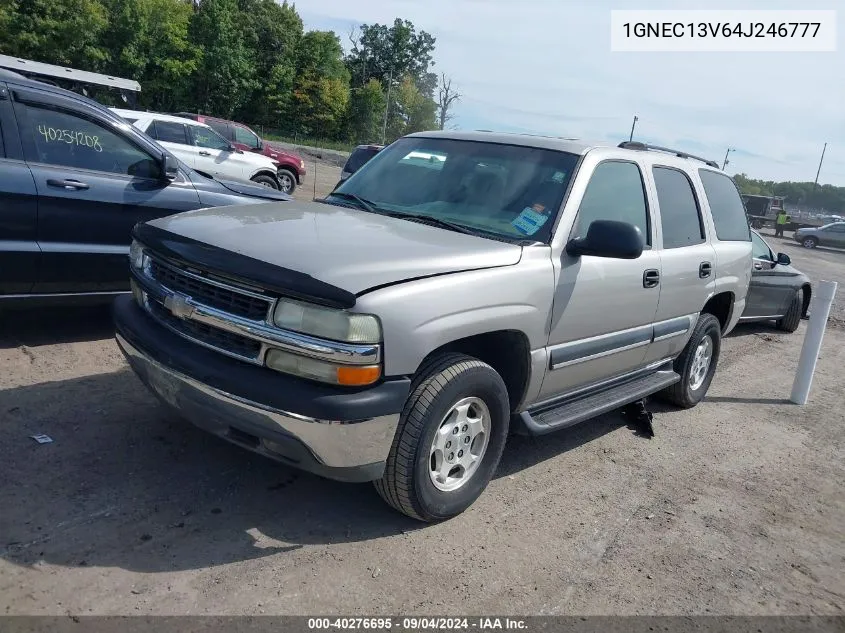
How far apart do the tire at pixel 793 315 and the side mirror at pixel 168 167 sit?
8.51 meters

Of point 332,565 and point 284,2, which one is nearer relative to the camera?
point 332,565

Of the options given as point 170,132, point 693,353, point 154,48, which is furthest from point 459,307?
point 154,48

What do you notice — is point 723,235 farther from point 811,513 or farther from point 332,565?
point 332,565

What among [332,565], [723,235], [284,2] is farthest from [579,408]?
[284,2]

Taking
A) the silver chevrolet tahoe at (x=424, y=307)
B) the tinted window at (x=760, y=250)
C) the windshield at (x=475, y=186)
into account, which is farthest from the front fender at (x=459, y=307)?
the tinted window at (x=760, y=250)

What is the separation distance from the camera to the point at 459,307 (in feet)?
→ 10.5

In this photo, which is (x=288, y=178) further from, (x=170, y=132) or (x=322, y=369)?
(x=322, y=369)

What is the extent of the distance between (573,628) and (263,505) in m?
1.57

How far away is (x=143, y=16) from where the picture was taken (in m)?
43.9

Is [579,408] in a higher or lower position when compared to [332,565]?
higher

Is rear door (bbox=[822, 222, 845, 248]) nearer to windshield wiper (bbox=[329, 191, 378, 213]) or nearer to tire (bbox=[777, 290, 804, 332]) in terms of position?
tire (bbox=[777, 290, 804, 332])

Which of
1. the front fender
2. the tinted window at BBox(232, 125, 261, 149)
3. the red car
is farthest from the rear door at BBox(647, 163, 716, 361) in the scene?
the tinted window at BBox(232, 125, 261, 149)

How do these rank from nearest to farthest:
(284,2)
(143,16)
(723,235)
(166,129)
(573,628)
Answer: (573,628)
(723,235)
(166,129)
(143,16)
(284,2)

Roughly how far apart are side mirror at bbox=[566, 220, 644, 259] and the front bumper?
1.36 m
